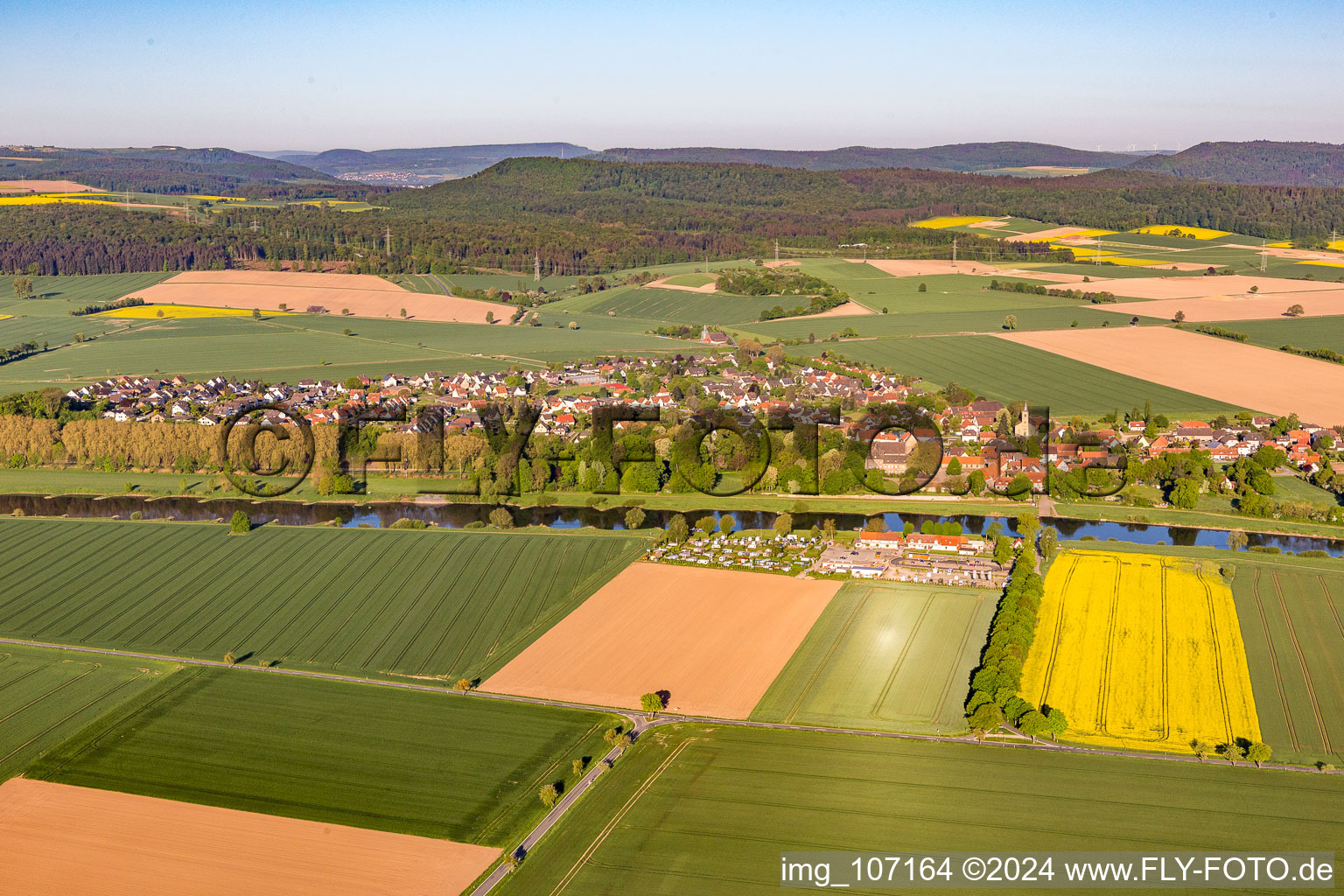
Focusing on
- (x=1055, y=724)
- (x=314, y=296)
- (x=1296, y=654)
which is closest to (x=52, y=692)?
(x=1055, y=724)

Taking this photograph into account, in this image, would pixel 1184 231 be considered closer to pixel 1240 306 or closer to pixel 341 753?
pixel 1240 306

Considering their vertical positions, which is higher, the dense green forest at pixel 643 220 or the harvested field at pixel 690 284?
the dense green forest at pixel 643 220

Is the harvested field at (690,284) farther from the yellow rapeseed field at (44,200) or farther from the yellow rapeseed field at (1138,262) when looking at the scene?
the yellow rapeseed field at (44,200)

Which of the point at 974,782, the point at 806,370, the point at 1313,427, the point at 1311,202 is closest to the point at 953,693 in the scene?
→ the point at 974,782

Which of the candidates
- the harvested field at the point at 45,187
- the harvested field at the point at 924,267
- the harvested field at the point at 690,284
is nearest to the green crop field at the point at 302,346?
the harvested field at the point at 690,284

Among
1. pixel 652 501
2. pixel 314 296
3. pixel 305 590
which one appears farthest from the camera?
pixel 314 296
